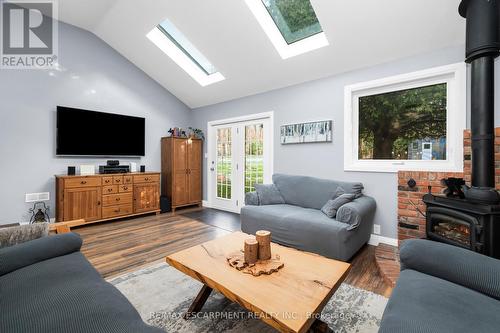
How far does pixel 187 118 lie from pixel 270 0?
11.1ft

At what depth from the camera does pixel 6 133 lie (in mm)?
3383

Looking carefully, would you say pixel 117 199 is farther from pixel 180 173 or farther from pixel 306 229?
pixel 306 229

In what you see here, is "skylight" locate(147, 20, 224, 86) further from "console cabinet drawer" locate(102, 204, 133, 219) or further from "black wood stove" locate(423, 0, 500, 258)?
"black wood stove" locate(423, 0, 500, 258)

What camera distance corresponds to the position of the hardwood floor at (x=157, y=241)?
2.25 meters

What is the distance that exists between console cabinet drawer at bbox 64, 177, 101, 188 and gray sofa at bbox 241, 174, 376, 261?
258 cm

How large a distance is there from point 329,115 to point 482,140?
182cm

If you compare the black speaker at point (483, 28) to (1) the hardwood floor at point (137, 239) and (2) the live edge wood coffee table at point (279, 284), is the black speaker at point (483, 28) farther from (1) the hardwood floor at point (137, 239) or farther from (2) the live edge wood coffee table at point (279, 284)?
(1) the hardwood floor at point (137, 239)

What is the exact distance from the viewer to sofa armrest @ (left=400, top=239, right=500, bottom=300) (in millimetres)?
1145

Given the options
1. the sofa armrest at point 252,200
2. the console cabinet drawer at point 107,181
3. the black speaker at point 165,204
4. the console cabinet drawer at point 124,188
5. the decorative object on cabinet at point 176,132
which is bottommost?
the black speaker at point 165,204

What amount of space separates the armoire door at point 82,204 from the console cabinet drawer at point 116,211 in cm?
9

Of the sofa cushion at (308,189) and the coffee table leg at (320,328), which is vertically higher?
the sofa cushion at (308,189)

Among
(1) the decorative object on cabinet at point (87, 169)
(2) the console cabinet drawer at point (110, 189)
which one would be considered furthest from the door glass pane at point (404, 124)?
(1) the decorative object on cabinet at point (87, 169)

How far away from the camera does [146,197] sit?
4445 millimetres

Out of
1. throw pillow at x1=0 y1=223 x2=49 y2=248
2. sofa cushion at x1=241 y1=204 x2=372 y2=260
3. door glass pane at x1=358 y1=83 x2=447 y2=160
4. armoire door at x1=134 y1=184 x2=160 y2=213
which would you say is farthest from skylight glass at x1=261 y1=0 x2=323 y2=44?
armoire door at x1=134 y1=184 x2=160 y2=213
